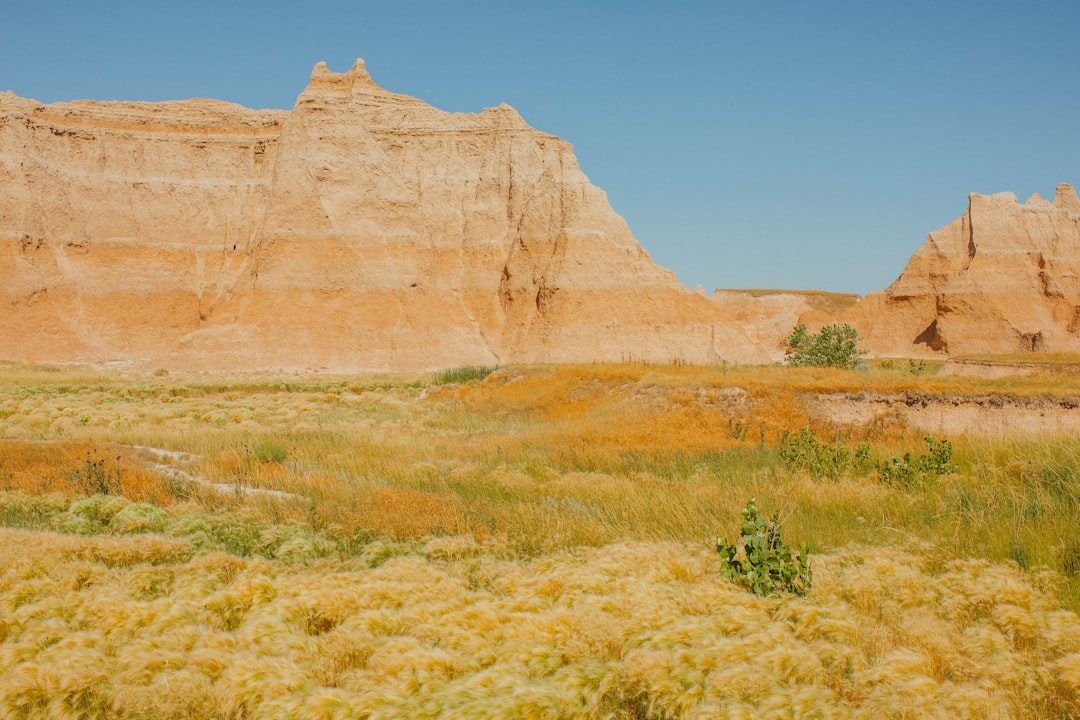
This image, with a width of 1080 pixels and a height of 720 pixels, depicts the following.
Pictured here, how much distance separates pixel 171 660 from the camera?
4543 millimetres

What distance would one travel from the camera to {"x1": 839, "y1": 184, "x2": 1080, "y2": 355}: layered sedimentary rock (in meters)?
61.2

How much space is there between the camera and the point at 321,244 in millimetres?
50906

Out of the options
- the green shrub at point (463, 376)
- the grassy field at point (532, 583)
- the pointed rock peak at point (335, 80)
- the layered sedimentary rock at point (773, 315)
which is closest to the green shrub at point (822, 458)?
the grassy field at point (532, 583)

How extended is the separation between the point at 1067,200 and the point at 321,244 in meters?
66.4

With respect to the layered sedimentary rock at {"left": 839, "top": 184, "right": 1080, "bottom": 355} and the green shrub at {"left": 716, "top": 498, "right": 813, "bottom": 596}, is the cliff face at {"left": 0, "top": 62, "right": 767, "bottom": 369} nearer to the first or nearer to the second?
the layered sedimentary rock at {"left": 839, "top": 184, "right": 1080, "bottom": 355}

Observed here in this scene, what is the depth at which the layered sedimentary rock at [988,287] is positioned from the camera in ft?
201

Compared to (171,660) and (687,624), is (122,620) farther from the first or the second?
(687,624)

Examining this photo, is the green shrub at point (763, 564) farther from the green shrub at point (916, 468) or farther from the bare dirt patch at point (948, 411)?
the bare dirt patch at point (948, 411)

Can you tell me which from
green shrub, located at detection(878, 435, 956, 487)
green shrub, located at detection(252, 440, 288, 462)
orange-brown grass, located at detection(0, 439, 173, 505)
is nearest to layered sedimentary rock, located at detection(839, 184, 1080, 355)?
green shrub, located at detection(878, 435, 956, 487)

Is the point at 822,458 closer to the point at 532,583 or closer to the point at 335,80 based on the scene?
the point at 532,583

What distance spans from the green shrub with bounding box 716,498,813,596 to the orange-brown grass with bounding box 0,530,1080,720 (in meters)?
0.17

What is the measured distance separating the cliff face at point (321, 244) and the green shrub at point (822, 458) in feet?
126

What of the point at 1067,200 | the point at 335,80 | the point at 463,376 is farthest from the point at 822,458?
the point at 1067,200

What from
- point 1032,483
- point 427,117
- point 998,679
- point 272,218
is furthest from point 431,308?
point 998,679
